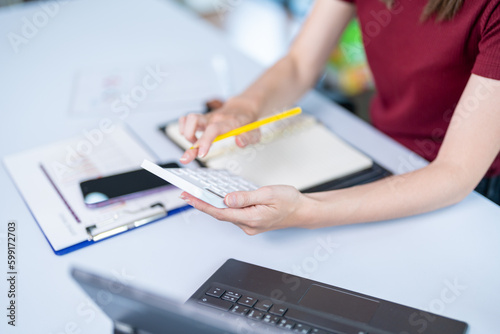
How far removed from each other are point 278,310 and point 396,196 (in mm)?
303

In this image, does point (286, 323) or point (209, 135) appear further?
point (209, 135)

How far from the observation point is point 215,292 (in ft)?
2.32

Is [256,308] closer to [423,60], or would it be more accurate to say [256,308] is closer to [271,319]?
[271,319]

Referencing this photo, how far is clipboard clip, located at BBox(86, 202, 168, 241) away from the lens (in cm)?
82

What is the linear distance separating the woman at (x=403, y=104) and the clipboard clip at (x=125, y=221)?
0.35ft

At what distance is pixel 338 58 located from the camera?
2609 mm

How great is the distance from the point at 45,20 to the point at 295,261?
124 centimetres

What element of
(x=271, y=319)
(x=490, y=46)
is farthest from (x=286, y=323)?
(x=490, y=46)

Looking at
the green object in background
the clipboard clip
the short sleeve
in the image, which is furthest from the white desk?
the green object in background

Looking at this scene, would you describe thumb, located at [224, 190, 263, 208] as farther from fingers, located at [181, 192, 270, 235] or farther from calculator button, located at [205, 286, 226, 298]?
calculator button, located at [205, 286, 226, 298]

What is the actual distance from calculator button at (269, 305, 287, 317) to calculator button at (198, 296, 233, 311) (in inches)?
2.2

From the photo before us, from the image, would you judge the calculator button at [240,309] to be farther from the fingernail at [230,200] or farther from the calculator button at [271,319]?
the fingernail at [230,200]

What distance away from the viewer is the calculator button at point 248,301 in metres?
0.68

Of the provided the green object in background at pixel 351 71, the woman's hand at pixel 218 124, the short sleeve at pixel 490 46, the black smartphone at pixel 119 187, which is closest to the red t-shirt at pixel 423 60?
the short sleeve at pixel 490 46
